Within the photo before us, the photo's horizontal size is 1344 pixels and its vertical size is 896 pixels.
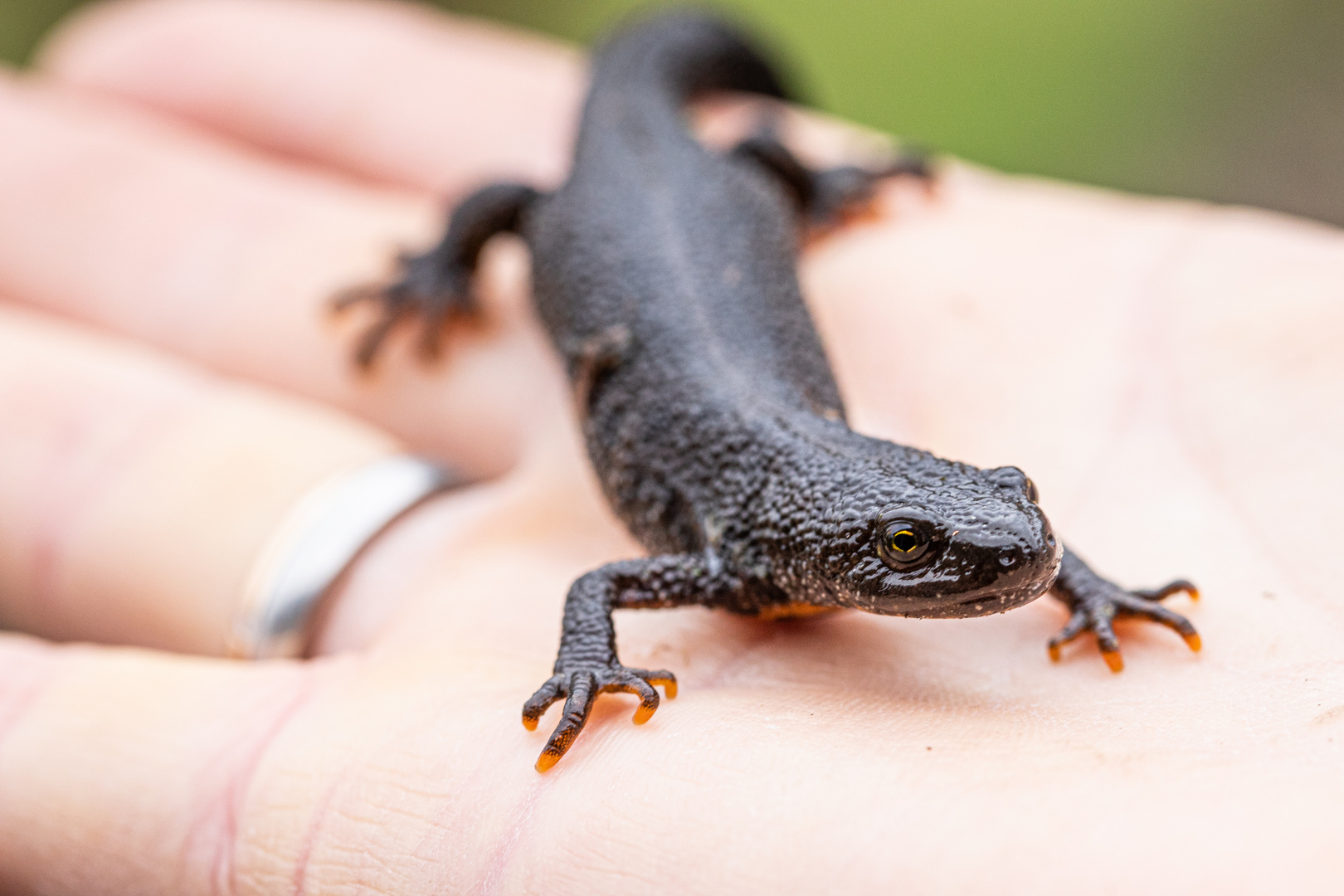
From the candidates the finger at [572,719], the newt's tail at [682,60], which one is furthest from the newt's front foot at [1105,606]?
the newt's tail at [682,60]

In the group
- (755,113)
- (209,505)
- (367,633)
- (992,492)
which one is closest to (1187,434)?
(992,492)

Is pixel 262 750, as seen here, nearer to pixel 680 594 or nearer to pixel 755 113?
pixel 680 594

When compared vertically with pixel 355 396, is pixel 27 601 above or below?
below

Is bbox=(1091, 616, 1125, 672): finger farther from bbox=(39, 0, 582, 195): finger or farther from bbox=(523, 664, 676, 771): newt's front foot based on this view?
bbox=(39, 0, 582, 195): finger

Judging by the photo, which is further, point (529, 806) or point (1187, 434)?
point (1187, 434)

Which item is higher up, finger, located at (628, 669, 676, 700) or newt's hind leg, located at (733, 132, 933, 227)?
newt's hind leg, located at (733, 132, 933, 227)

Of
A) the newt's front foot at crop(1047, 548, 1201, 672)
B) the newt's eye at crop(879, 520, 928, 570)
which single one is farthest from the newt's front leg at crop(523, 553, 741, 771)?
the newt's front foot at crop(1047, 548, 1201, 672)

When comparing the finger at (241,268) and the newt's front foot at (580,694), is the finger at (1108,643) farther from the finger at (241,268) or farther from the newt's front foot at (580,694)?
the finger at (241,268)
